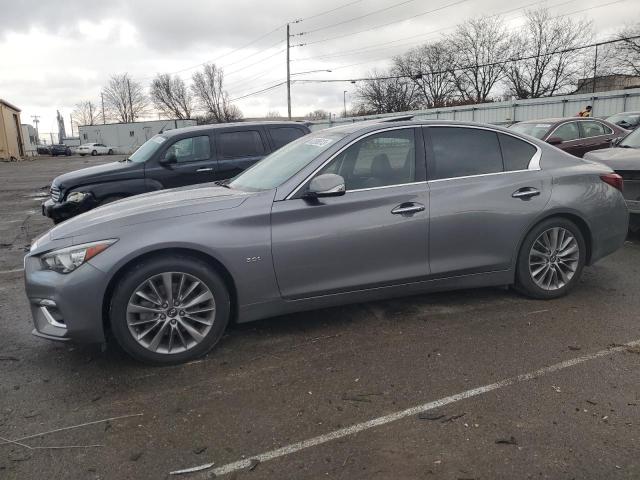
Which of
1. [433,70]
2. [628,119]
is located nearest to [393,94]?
[433,70]

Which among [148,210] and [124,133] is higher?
[124,133]

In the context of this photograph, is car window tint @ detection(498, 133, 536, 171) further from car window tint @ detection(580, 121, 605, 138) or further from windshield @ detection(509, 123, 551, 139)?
car window tint @ detection(580, 121, 605, 138)

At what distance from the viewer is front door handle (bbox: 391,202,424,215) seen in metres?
4.09

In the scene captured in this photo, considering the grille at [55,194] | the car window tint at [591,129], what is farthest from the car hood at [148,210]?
the car window tint at [591,129]

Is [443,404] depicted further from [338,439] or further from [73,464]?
[73,464]

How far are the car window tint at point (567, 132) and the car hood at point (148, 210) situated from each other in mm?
9582

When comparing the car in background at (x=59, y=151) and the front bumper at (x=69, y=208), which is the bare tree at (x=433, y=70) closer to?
the car in background at (x=59, y=151)

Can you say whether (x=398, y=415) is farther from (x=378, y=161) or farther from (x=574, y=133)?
(x=574, y=133)

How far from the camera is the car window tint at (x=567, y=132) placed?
11.5 m

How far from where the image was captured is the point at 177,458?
261 cm

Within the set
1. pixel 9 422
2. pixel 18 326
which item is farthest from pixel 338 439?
pixel 18 326

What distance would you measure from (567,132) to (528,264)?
329 inches

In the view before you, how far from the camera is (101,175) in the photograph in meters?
7.70

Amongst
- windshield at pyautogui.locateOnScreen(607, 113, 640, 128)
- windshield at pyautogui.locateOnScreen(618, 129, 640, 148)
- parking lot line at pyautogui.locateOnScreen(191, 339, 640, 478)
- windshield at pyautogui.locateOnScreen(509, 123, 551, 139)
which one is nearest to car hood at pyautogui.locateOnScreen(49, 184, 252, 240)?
parking lot line at pyautogui.locateOnScreen(191, 339, 640, 478)
